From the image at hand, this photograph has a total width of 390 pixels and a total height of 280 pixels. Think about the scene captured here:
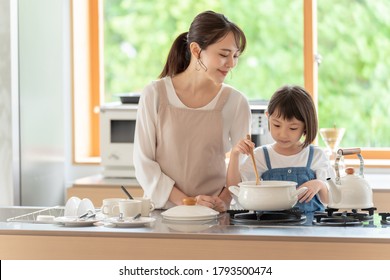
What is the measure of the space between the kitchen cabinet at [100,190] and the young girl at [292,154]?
4.63 ft

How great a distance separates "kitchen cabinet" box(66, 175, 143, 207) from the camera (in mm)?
4195

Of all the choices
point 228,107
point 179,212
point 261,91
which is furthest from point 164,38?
point 179,212

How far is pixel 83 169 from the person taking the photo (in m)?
4.91

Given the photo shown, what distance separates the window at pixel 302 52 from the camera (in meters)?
4.87

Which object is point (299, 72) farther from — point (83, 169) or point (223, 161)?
point (223, 161)

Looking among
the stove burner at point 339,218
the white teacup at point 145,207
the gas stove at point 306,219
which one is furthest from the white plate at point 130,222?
the stove burner at point 339,218

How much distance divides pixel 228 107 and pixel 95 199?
4.91 ft

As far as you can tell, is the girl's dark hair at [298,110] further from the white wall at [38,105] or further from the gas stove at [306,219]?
the white wall at [38,105]

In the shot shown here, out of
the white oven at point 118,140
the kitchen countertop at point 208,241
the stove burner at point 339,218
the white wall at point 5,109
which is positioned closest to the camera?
the kitchen countertop at point 208,241

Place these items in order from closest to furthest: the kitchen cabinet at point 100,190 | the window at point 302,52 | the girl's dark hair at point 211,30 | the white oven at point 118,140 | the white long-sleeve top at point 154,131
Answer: the girl's dark hair at point 211,30 < the white long-sleeve top at point 154,131 < the kitchen cabinet at point 100,190 < the white oven at point 118,140 < the window at point 302,52

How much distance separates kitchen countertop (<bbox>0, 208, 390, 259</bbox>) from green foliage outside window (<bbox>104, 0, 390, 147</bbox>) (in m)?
2.64

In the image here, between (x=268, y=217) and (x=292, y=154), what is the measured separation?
48 centimetres
